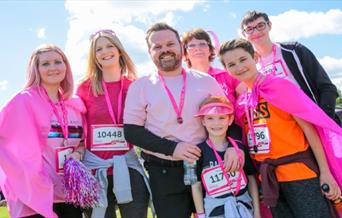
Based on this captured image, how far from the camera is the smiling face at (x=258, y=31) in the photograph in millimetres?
4041

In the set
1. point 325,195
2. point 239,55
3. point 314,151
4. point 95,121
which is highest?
point 239,55

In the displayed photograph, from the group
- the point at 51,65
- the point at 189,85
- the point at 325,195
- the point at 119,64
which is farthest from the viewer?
the point at 119,64

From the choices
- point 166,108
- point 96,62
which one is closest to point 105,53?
point 96,62

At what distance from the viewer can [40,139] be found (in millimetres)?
3383

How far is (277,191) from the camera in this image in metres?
3.20

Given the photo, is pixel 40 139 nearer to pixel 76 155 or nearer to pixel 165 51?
pixel 76 155

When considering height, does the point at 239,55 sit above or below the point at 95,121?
above

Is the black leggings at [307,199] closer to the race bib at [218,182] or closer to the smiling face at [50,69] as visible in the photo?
the race bib at [218,182]

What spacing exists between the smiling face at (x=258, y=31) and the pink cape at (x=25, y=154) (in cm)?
221

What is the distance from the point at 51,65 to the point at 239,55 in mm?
1701

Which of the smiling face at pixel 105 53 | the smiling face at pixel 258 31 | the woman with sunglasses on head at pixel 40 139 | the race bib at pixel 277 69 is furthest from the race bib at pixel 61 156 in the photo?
the smiling face at pixel 258 31

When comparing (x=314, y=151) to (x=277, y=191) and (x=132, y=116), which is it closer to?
(x=277, y=191)

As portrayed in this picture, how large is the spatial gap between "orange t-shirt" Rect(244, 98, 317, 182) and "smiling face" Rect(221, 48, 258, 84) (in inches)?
10.9

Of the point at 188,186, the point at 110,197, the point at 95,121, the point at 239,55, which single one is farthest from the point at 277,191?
the point at 95,121
